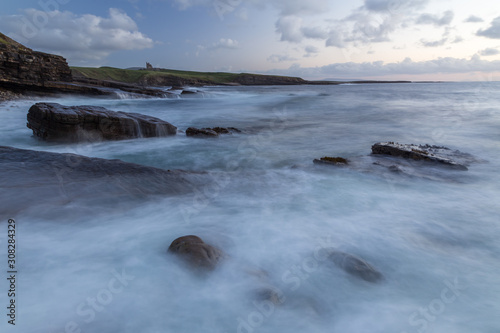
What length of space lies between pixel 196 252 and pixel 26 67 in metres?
27.8

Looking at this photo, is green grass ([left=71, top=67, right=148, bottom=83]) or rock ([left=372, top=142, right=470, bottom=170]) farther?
green grass ([left=71, top=67, right=148, bottom=83])

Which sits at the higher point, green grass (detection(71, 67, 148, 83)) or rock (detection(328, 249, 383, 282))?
green grass (detection(71, 67, 148, 83))

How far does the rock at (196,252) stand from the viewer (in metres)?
3.58

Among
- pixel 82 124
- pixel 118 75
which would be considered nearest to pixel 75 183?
pixel 82 124

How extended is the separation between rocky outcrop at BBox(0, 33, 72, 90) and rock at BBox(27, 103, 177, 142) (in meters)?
15.6

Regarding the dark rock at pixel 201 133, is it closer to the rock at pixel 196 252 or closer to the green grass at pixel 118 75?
the rock at pixel 196 252

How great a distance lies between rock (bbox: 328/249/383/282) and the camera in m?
3.61

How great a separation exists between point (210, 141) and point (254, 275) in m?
9.10

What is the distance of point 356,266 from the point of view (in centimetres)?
371
